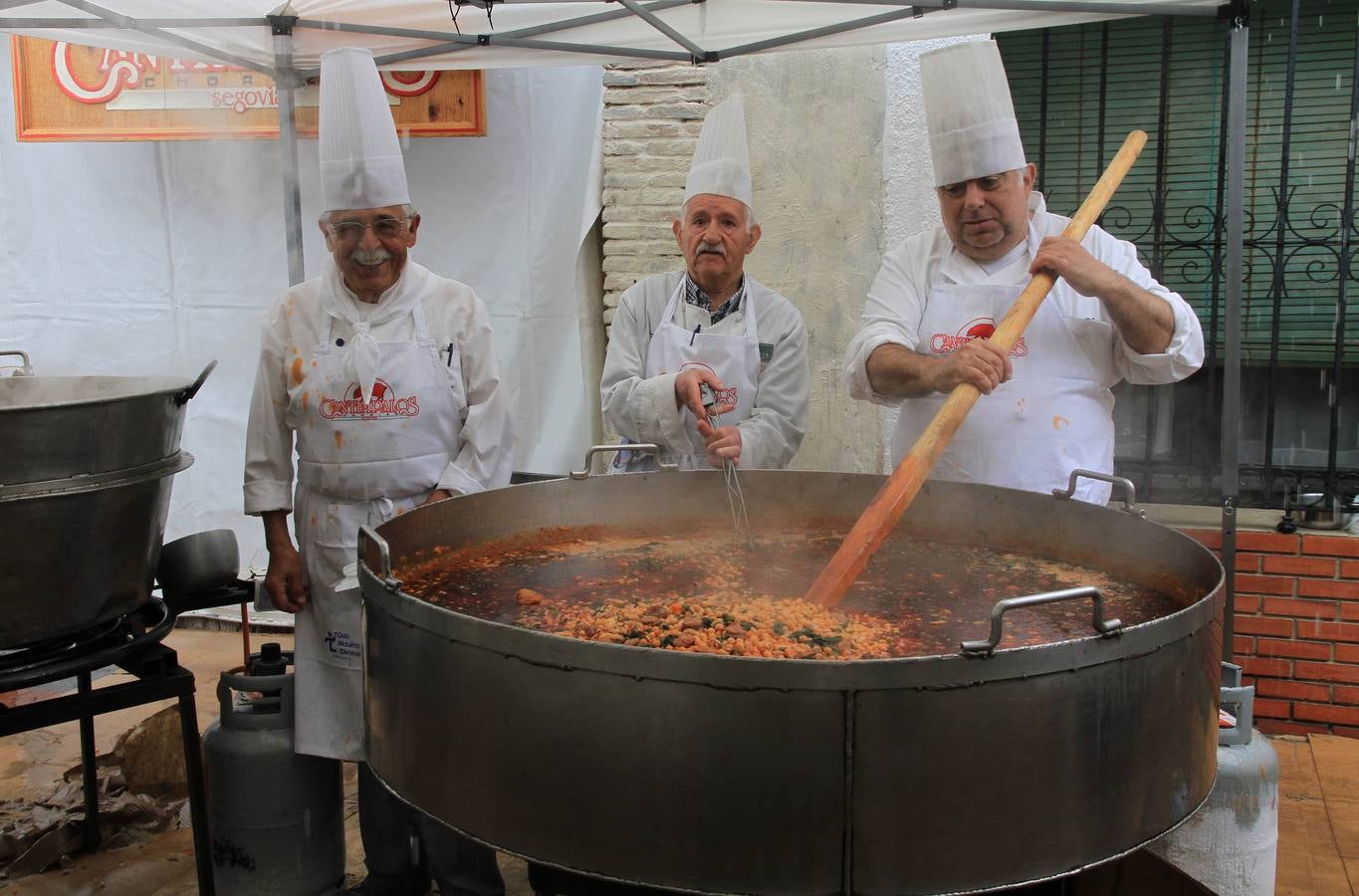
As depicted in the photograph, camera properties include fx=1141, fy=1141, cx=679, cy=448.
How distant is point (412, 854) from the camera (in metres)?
3.10

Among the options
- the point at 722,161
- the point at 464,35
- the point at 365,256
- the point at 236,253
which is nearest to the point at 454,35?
the point at 464,35

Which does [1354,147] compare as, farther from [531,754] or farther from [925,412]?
[531,754]

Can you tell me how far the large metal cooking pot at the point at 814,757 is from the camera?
1366 millimetres

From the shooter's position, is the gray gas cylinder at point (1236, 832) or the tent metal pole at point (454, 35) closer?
the gray gas cylinder at point (1236, 832)

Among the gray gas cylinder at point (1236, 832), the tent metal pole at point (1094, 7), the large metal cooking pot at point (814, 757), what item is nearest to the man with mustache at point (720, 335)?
the tent metal pole at point (1094, 7)

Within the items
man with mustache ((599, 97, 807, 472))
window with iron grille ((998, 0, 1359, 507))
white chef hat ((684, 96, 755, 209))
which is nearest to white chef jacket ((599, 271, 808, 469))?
man with mustache ((599, 97, 807, 472))

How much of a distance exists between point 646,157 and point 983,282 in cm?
233

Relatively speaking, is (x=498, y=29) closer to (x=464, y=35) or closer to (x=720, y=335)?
(x=464, y=35)

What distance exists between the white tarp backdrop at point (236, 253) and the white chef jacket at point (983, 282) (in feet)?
7.41

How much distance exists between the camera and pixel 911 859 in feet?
4.55

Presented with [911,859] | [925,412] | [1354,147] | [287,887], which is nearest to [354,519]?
[287,887]

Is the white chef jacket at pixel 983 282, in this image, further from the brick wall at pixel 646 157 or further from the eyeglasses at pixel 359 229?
the brick wall at pixel 646 157

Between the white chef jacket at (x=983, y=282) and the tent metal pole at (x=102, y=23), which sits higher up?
the tent metal pole at (x=102, y=23)

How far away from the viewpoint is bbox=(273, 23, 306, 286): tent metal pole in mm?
3820
